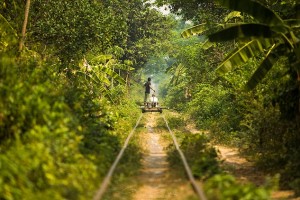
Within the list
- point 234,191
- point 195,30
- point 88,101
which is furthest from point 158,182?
point 195,30

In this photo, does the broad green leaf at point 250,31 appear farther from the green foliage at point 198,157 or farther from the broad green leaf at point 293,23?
the green foliage at point 198,157

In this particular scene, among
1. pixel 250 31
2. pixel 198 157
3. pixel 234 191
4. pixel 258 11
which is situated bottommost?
pixel 198 157

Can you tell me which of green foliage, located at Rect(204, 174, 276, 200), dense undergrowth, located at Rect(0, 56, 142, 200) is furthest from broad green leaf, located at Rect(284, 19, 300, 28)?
dense undergrowth, located at Rect(0, 56, 142, 200)

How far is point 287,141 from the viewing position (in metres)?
10.9

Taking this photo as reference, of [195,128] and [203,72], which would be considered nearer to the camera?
[195,128]

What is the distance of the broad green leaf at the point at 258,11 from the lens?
924 centimetres

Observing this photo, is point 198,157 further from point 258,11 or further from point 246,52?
point 258,11

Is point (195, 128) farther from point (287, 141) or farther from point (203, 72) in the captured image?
point (287, 141)

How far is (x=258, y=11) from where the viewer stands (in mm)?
9391

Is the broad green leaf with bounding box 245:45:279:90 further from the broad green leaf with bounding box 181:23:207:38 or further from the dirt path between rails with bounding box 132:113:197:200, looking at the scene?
the broad green leaf with bounding box 181:23:207:38

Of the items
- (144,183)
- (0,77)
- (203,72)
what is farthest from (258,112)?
(203,72)

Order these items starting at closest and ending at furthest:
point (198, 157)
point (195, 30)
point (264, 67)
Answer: point (198, 157) → point (264, 67) → point (195, 30)

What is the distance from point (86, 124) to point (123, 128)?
16.2ft

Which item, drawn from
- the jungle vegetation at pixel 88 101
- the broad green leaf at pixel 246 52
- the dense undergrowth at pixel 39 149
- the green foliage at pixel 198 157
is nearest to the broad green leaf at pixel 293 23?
the jungle vegetation at pixel 88 101
